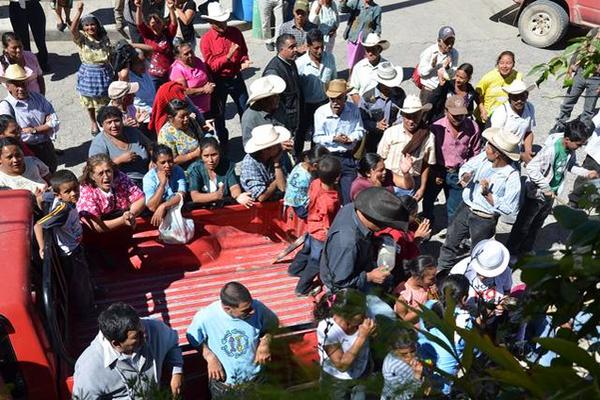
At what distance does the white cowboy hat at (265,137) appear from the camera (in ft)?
22.6

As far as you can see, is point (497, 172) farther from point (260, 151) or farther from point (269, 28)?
point (269, 28)

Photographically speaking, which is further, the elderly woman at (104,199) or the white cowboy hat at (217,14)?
the white cowboy hat at (217,14)

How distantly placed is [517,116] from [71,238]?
471 centimetres

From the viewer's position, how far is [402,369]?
2395mm

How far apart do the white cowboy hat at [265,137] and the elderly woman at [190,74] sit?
1964 mm

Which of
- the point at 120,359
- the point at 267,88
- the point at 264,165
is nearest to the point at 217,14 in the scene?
the point at 267,88

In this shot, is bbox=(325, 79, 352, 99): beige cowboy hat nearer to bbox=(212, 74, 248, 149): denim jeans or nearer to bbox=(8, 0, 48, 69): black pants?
bbox=(212, 74, 248, 149): denim jeans

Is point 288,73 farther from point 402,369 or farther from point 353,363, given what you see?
point 402,369

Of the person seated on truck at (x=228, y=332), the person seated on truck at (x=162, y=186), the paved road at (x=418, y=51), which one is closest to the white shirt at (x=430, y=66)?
the paved road at (x=418, y=51)

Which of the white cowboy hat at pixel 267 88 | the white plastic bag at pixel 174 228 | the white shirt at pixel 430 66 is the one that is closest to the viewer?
the white plastic bag at pixel 174 228

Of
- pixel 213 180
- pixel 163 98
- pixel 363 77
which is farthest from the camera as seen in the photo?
pixel 363 77

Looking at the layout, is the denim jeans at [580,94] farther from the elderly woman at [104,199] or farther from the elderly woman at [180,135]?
the elderly woman at [104,199]

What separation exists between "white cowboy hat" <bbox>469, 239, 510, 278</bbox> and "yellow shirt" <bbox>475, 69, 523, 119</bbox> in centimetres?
307

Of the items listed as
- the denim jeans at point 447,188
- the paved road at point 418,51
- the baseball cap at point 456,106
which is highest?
the baseball cap at point 456,106
